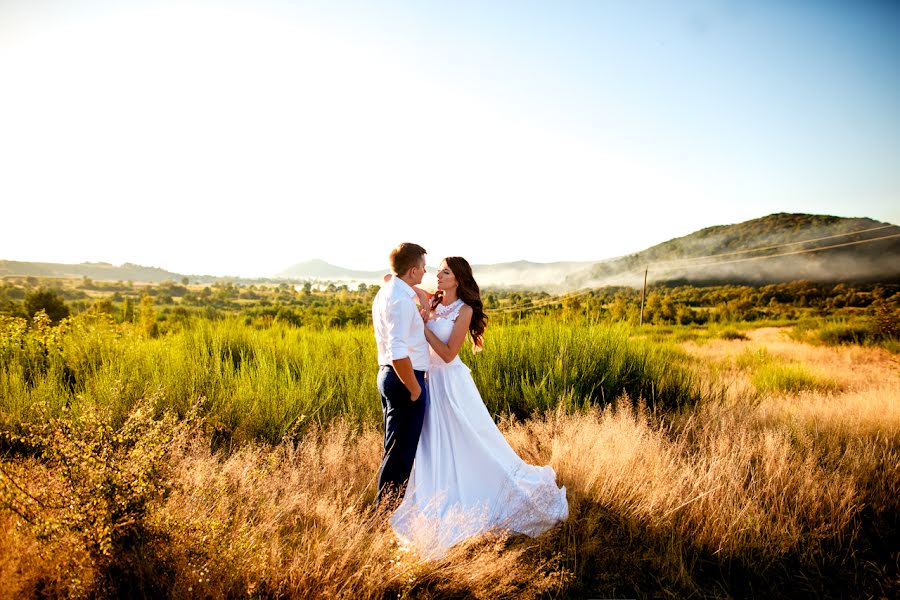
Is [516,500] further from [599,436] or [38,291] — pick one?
[38,291]

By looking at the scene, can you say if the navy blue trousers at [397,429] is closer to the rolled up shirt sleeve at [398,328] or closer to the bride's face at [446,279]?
the rolled up shirt sleeve at [398,328]

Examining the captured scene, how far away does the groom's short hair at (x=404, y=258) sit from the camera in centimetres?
333

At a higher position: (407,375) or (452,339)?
(452,339)

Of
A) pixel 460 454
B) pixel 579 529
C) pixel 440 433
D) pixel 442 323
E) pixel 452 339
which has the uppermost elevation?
pixel 442 323

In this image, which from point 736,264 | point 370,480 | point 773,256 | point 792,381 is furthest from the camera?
point 736,264

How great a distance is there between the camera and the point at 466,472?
374 centimetres

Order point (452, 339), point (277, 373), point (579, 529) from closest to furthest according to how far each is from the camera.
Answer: point (452, 339)
point (579, 529)
point (277, 373)

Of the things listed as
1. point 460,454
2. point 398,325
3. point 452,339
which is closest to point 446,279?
point 452,339

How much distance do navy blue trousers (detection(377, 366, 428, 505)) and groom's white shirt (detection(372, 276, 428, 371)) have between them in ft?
0.51

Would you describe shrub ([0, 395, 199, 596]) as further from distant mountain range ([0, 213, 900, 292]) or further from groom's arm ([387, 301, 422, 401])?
distant mountain range ([0, 213, 900, 292])

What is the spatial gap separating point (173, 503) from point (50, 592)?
2.22ft

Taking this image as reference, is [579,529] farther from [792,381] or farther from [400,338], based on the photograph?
[792,381]

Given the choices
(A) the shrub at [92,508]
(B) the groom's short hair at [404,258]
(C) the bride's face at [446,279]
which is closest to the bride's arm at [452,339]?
(C) the bride's face at [446,279]

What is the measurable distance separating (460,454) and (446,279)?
55.7 inches
